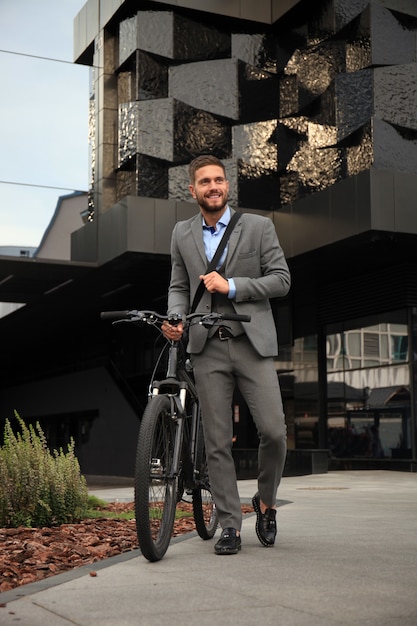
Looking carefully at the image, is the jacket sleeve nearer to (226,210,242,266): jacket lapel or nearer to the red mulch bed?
(226,210,242,266): jacket lapel

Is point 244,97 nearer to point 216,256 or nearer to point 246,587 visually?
point 216,256

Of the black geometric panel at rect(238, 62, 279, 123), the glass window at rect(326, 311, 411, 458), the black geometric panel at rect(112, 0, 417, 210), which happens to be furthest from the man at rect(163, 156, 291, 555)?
the black geometric panel at rect(238, 62, 279, 123)

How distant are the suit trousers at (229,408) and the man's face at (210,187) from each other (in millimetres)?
777

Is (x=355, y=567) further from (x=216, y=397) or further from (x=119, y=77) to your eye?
(x=119, y=77)

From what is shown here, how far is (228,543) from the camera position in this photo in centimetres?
490

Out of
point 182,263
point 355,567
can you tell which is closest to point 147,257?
point 182,263

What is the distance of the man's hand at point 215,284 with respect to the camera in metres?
5.11

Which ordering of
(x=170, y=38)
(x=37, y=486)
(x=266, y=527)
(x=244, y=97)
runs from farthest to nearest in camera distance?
1. (x=244, y=97)
2. (x=170, y=38)
3. (x=37, y=486)
4. (x=266, y=527)

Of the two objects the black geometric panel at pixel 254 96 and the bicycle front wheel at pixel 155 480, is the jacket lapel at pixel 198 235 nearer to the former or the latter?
the bicycle front wheel at pixel 155 480

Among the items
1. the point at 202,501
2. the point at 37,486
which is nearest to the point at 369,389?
the point at 37,486

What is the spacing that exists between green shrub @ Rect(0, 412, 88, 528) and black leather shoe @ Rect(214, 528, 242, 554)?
2.38 metres

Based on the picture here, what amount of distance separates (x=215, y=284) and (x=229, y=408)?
0.72m

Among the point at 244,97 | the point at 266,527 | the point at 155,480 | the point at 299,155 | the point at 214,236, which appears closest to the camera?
the point at 155,480

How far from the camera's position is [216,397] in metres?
5.22
